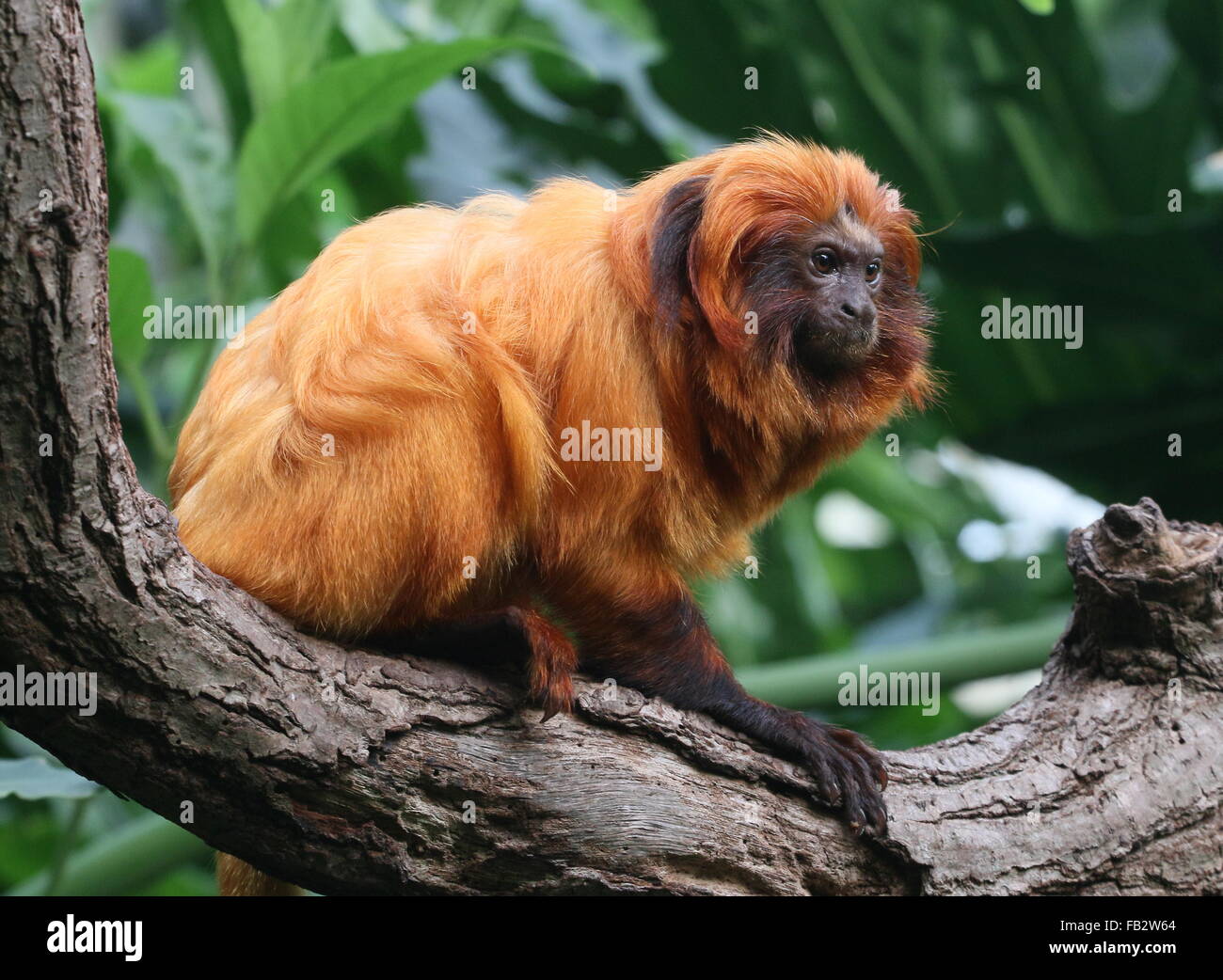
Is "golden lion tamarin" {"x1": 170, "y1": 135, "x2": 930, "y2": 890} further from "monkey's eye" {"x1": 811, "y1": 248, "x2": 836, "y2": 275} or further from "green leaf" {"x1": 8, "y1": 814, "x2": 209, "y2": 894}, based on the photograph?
"green leaf" {"x1": 8, "y1": 814, "x2": 209, "y2": 894}

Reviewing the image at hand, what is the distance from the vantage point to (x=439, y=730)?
2768 mm

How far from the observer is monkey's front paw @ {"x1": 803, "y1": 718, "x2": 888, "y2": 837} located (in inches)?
120

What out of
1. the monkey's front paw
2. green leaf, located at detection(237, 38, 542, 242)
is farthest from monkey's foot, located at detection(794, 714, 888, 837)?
green leaf, located at detection(237, 38, 542, 242)

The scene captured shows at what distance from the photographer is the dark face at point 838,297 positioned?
3.17 metres

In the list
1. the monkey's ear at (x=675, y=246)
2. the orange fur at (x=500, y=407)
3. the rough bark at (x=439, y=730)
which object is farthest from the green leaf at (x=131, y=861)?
the monkey's ear at (x=675, y=246)

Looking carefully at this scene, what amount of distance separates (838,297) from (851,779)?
4.19 feet

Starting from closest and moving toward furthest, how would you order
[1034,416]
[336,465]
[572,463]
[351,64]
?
[336,465]
[572,463]
[351,64]
[1034,416]

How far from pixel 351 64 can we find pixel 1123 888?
361 cm

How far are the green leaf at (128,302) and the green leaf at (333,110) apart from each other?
63 cm

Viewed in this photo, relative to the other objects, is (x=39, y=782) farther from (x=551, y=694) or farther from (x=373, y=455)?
(x=551, y=694)

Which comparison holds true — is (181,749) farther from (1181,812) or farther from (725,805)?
(1181,812)

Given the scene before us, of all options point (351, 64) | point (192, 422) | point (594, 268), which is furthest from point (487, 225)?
point (351, 64)

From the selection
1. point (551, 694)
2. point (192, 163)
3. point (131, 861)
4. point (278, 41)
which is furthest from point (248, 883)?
point (278, 41)

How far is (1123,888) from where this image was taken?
3100 millimetres
